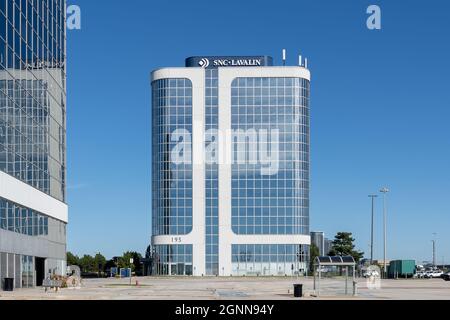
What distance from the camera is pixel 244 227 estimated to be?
152875 millimetres

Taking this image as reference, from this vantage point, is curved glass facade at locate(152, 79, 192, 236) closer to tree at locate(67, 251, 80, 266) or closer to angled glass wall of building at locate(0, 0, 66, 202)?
tree at locate(67, 251, 80, 266)

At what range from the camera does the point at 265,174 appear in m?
152

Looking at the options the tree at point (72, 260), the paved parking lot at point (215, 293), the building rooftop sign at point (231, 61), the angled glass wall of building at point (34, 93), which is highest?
the building rooftop sign at point (231, 61)

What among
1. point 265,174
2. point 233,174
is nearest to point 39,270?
point 233,174

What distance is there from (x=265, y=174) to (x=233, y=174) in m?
→ 6.29

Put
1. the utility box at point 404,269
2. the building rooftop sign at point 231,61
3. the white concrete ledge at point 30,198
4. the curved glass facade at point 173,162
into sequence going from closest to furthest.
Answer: the white concrete ledge at point 30,198 → the utility box at point 404,269 → the curved glass facade at point 173,162 → the building rooftop sign at point 231,61

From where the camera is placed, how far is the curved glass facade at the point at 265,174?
15250 centimetres

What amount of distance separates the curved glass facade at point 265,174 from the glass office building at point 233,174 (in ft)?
0.64

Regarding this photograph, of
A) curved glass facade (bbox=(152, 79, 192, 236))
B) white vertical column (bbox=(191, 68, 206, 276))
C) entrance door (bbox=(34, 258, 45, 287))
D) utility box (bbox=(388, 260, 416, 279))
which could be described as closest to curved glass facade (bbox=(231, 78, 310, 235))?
white vertical column (bbox=(191, 68, 206, 276))

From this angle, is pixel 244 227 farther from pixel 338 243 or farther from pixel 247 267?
pixel 338 243

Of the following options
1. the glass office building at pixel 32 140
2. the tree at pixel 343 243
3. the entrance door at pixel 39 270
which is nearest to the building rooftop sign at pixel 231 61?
the tree at pixel 343 243

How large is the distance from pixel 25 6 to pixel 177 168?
92.5 meters

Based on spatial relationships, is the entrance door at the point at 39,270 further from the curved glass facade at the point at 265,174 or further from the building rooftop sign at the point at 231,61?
the building rooftop sign at the point at 231,61
